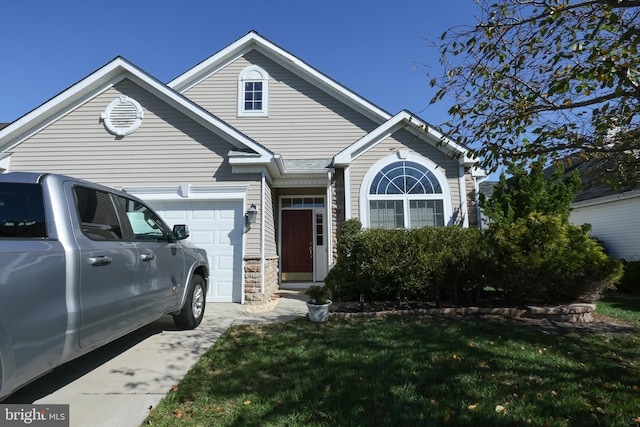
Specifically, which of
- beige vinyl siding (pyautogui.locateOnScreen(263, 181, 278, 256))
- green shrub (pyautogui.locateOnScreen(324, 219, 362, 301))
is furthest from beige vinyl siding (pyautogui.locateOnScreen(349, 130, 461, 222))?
green shrub (pyautogui.locateOnScreen(324, 219, 362, 301))

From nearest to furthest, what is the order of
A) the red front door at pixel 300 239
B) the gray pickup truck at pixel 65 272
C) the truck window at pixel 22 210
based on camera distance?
the gray pickup truck at pixel 65 272, the truck window at pixel 22 210, the red front door at pixel 300 239

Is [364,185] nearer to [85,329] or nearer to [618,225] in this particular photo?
[85,329]

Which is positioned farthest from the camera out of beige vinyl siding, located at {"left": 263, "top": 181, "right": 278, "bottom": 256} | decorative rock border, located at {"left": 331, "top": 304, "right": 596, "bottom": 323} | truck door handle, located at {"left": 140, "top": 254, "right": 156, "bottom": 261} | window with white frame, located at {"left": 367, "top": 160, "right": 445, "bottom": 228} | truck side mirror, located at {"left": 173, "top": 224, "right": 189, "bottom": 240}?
window with white frame, located at {"left": 367, "top": 160, "right": 445, "bottom": 228}

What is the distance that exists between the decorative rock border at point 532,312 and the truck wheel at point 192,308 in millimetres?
2374

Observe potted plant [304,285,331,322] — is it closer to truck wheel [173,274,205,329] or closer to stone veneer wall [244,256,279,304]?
truck wheel [173,274,205,329]

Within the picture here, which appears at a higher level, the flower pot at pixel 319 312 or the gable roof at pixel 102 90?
the gable roof at pixel 102 90

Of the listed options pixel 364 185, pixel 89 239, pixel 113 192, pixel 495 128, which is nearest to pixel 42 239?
pixel 89 239

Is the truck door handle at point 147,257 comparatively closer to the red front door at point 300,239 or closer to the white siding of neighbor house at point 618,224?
the red front door at point 300,239

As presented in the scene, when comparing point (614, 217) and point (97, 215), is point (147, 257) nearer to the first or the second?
point (97, 215)

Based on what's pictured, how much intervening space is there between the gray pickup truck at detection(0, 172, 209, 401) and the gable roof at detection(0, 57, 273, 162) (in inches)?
169

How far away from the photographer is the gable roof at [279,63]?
11289mm

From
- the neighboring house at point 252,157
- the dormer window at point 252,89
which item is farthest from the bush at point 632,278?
the dormer window at point 252,89

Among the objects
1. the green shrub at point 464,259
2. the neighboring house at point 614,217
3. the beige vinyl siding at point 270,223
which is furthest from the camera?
the neighboring house at point 614,217

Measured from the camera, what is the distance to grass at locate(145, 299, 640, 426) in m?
2.85
